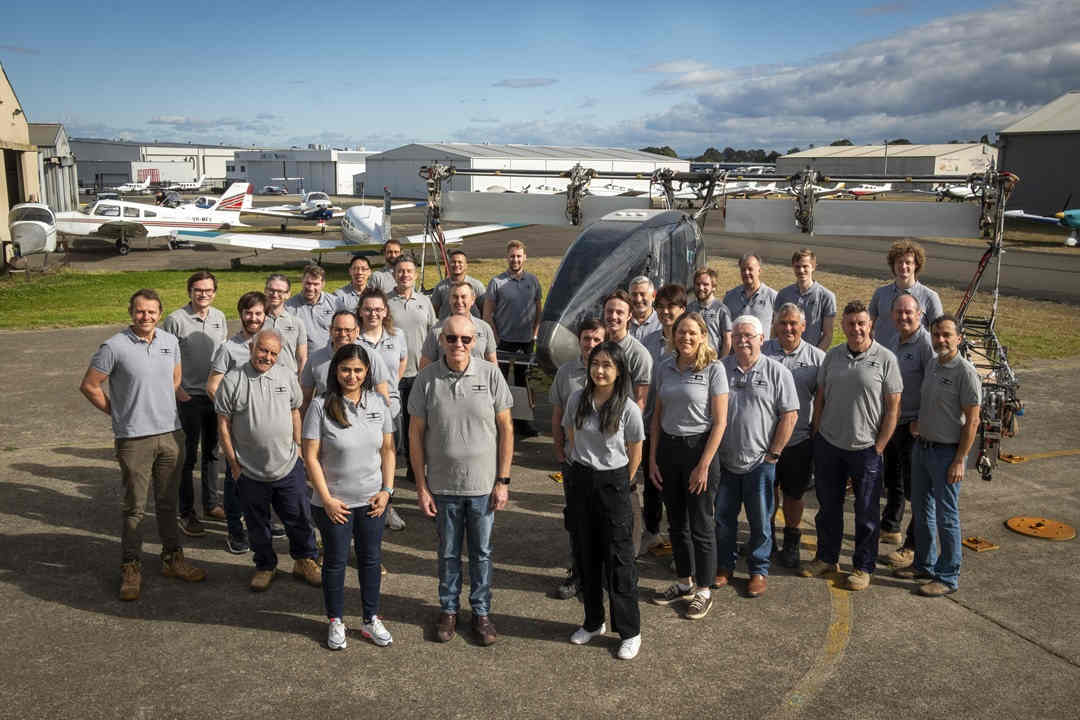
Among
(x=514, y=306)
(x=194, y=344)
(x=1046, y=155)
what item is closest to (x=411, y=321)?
(x=514, y=306)

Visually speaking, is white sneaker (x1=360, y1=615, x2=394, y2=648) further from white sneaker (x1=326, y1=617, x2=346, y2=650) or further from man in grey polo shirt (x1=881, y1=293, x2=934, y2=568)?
man in grey polo shirt (x1=881, y1=293, x2=934, y2=568)

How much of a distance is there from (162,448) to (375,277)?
354cm

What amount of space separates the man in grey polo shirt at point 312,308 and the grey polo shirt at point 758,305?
3843 millimetres

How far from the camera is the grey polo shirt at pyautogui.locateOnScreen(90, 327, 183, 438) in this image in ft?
17.0

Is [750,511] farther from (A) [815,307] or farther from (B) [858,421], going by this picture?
(A) [815,307]

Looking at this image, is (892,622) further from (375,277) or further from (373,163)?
(373,163)

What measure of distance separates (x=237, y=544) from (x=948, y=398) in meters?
5.25

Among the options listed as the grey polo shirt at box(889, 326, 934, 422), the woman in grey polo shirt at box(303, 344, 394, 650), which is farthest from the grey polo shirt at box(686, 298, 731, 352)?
the woman in grey polo shirt at box(303, 344, 394, 650)

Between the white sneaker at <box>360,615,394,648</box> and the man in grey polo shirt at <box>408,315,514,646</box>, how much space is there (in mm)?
314

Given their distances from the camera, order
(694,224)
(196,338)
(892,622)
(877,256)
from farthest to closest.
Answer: (877,256) < (694,224) < (196,338) < (892,622)

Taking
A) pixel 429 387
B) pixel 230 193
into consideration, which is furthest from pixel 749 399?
pixel 230 193

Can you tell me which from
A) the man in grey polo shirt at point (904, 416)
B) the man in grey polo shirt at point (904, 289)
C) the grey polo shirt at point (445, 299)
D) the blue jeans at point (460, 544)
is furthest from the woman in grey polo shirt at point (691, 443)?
the grey polo shirt at point (445, 299)

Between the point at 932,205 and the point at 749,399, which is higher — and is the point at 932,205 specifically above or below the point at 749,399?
above

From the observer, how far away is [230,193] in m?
34.3
